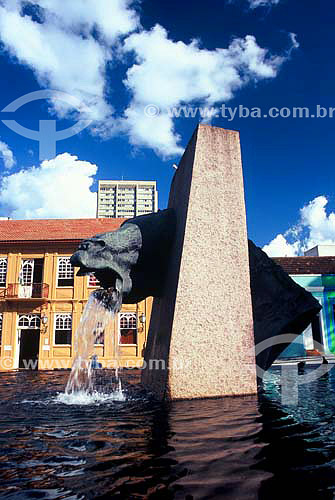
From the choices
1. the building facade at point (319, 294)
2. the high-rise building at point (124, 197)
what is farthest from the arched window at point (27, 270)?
the high-rise building at point (124, 197)

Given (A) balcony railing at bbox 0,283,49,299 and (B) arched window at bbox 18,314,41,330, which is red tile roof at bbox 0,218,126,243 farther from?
(B) arched window at bbox 18,314,41,330

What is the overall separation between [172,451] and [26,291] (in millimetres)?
21633

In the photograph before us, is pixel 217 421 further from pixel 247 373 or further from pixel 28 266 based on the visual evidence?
pixel 28 266

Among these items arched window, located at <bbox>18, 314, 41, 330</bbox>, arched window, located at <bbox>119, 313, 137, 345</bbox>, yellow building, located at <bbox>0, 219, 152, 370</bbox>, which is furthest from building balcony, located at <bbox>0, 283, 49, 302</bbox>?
arched window, located at <bbox>119, 313, 137, 345</bbox>

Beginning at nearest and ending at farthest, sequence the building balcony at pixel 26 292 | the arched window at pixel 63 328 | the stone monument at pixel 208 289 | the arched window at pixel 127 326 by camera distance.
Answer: the stone monument at pixel 208 289 → the building balcony at pixel 26 292 → the arched window at pixel 63 328 → the arched window at pixel 127 326

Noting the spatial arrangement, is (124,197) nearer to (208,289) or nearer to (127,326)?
(127,326)

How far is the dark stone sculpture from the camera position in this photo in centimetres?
497

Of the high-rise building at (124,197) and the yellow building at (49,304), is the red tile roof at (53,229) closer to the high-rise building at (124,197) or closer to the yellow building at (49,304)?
the yellow building at (49,304)

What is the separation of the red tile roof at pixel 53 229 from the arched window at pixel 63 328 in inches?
181

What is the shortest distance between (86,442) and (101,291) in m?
2.36

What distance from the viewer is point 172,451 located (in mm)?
2863

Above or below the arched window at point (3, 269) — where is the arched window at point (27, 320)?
→ below

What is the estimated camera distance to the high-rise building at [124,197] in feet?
499

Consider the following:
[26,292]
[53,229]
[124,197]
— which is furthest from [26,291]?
[124,197]
